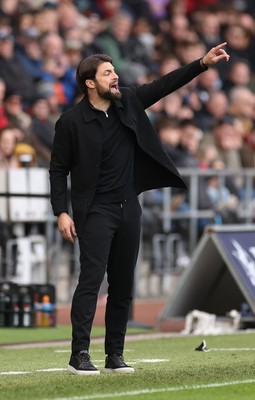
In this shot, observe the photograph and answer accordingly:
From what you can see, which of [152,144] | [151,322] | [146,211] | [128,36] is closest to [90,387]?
[152,144]

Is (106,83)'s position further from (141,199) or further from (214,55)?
(141,199)

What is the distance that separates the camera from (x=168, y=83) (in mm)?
8266

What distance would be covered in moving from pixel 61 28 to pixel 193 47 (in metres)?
3.38

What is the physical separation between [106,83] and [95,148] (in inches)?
15.4

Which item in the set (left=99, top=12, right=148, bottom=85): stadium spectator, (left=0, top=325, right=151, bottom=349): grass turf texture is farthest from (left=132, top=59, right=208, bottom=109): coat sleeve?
(left=99, top=12, right=148, bottom=85): stadium spectator

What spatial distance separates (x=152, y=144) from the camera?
8.34 m

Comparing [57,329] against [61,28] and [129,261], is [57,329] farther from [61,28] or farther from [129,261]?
[61,28]

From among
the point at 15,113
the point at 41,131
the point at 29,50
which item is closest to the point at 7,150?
the point at 15,113

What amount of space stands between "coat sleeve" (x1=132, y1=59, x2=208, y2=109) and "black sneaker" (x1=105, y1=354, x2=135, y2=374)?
154 cm

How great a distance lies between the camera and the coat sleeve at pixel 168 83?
8227 millimetres

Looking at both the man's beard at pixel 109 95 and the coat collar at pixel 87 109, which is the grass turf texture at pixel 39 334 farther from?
the man's beard at pixel 109 95

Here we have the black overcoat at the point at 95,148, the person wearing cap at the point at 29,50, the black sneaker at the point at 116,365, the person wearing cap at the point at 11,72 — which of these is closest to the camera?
the black overcoat at the point at 95,148

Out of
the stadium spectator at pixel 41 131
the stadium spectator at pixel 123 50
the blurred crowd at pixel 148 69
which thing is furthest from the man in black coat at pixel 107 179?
the stadium spectator at pixel 123 50

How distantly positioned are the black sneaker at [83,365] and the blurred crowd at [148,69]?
23.7 feet
